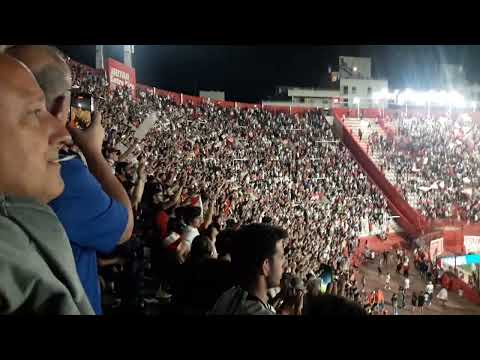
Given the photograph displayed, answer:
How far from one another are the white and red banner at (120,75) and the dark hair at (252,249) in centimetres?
112

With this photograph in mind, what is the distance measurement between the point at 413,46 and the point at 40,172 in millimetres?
2223

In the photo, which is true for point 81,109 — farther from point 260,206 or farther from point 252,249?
point 260,206

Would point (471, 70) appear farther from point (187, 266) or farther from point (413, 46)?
point (187, 266)

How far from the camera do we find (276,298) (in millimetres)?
2072

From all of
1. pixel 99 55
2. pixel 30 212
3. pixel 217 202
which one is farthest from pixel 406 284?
pixel 30 212

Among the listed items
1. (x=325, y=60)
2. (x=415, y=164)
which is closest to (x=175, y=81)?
(x=325, y=60)

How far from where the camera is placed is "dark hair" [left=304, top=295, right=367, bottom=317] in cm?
140

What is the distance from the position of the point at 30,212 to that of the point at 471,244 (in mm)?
3528

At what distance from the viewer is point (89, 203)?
1.03 m

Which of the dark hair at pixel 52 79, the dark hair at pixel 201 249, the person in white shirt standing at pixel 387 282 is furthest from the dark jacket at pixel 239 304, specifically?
the person in white shirt standing at pixel 387 282

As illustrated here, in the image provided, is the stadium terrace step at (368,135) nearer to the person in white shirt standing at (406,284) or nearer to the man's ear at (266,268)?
the person in white shirt standing at (406,284)

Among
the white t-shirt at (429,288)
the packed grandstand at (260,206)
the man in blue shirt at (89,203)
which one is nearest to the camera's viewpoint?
the man in blue shirt at (89,203)

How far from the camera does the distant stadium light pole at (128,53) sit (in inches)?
89.0

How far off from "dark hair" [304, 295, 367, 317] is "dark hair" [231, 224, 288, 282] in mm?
204
